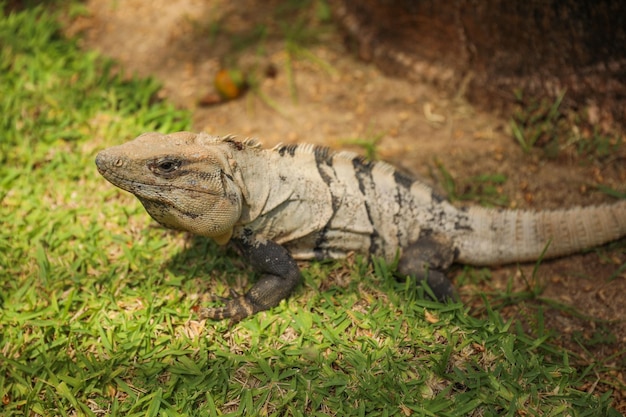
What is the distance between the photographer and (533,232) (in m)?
3.58

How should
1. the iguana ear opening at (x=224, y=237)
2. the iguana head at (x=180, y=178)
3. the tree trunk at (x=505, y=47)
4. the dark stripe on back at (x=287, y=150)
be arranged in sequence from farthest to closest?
the tree trunk at (x=505, y=47), the dark stripe on back at (x=287, y=150), the iguana ear opening at (x=224, y=237), the iguana head at (x=180, y=178)

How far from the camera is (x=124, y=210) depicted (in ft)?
12.4

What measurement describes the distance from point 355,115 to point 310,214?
193 cm

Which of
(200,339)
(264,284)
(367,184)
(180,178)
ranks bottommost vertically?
(200,339)

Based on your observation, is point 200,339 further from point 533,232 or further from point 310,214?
point 533,232

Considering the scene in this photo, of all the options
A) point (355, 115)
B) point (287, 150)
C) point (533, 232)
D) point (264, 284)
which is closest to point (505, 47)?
point (355, 115)

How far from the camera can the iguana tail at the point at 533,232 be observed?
3572 mm

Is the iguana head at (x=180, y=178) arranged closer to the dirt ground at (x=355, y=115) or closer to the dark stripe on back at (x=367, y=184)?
the dark stripe on back at (x=367, y=184)

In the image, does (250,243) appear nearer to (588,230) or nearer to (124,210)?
(124,210)

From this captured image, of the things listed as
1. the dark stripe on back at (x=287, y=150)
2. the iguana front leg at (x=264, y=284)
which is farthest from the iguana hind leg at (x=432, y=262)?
the dark stripe on back at (x=287, y=150)

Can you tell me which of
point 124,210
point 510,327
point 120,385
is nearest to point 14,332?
point 120,385

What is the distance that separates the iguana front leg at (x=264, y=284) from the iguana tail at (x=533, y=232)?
1.11m

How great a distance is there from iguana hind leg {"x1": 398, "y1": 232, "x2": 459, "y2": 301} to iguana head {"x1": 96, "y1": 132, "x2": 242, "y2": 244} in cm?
108

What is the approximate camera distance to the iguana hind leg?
3.39 meters
